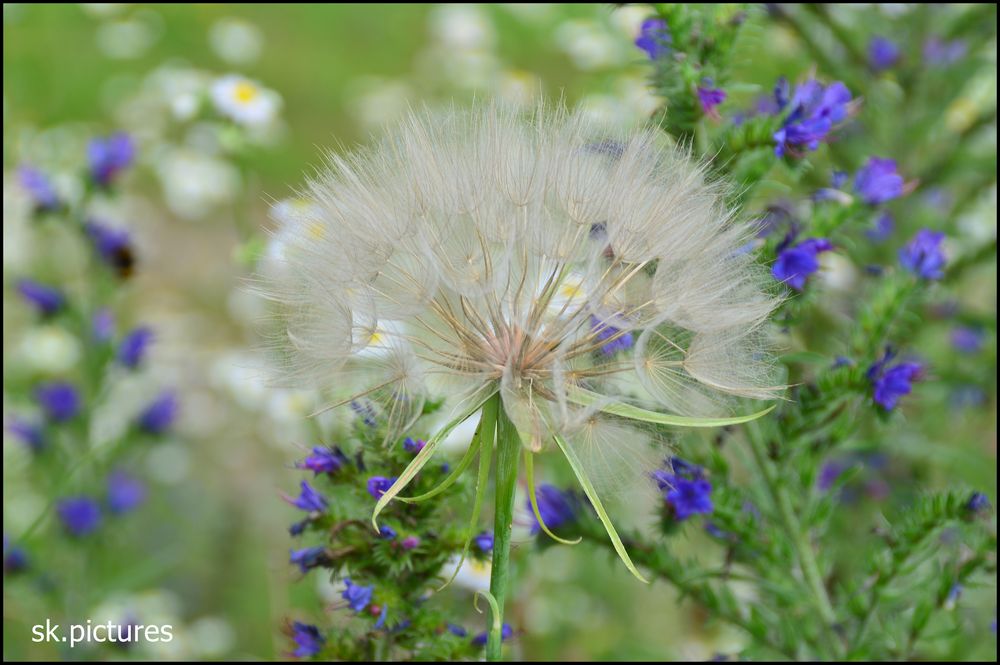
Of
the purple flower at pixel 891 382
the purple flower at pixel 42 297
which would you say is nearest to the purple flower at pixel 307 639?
the purple flower at pixel 891 382

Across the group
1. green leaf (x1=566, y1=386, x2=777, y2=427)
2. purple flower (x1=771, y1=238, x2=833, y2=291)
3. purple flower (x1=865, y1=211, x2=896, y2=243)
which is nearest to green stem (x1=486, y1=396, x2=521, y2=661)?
green leaf (x1=566, y1=386, x2=777, y2=427)

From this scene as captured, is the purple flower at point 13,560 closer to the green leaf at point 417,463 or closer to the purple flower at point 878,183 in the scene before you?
the green leaf at point 417,463

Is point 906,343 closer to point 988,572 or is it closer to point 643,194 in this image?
point 988,572

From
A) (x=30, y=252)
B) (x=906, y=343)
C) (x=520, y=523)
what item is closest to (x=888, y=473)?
(x=906, y=343)

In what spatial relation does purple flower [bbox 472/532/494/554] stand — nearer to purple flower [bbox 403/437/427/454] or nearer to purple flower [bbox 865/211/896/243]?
purple flower [bbox 403/437/427/454]

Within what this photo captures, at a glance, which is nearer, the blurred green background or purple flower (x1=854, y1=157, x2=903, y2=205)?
purple flower (x1=854, y1=157, x2=903, y2=205)

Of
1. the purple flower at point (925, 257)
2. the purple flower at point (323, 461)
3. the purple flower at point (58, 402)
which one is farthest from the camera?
the purple flower at point (58, 402)
